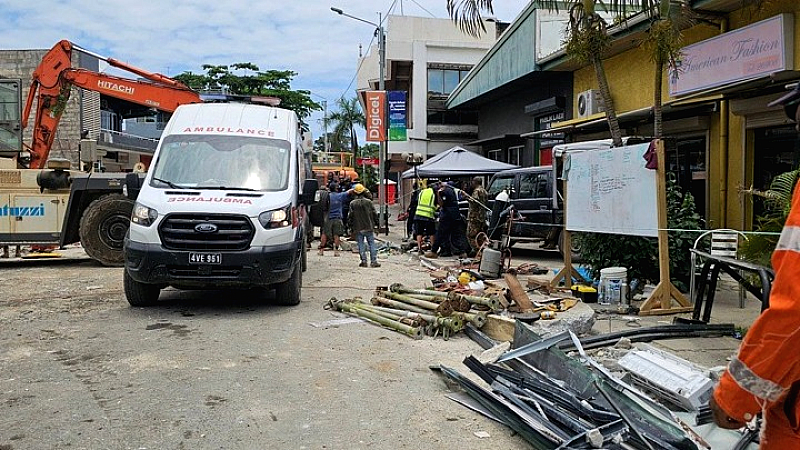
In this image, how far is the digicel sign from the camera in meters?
22.4

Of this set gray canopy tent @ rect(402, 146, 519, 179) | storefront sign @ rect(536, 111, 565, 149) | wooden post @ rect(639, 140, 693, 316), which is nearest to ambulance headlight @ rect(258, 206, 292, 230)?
wooden post @ rect(639, 140, 693, 316)

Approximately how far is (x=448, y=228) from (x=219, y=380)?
1007cm

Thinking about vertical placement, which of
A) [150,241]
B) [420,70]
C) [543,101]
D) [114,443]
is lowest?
[114,443]

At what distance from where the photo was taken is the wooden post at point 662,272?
25.8 feet

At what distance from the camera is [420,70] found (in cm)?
3775

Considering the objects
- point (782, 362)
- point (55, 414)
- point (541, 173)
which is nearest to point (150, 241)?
point (55, 414)

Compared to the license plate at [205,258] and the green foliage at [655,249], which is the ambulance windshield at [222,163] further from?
the green foliage at [655,249]

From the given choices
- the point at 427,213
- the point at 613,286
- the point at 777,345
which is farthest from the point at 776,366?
the point at 427,213

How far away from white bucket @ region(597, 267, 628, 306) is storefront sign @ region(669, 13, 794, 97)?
4.35 metres

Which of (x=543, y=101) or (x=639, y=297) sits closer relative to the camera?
(x=639, y=297)

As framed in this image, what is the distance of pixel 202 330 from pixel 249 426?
10.2 feet

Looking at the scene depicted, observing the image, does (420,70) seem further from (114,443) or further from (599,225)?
(114,443)

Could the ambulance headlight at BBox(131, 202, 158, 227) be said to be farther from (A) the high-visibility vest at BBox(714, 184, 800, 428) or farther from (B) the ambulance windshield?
(A) the high-visibility vest at BBox(714, 184, 800, 428)

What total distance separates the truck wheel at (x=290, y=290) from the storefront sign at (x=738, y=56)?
697 centimetres
